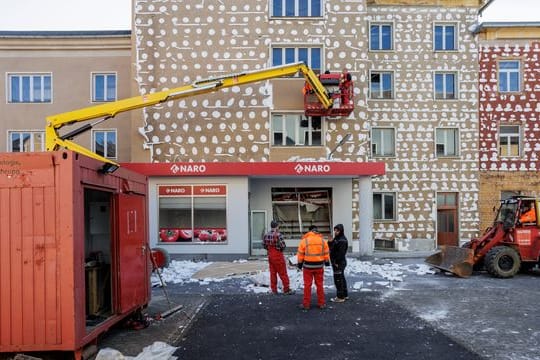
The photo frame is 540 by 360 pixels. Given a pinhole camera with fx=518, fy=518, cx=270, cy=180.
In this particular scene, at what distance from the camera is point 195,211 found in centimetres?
2047

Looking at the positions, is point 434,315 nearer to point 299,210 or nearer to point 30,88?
point 299,210

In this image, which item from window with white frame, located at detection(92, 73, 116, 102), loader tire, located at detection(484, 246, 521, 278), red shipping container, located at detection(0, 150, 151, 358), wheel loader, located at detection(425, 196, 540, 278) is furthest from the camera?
window with white frame, located at detection(92, 73, 116, 102)

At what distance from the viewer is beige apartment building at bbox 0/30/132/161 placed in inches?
999

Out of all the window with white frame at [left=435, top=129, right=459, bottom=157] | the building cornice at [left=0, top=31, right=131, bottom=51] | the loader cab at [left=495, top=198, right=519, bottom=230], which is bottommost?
the loader cab at [left=495, top=198, right=519, bottom=230]

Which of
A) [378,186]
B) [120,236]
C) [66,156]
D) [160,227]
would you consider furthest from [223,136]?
[66,156]

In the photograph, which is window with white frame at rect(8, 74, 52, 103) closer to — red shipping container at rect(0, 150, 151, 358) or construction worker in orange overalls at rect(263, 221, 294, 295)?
construction worker in orange overalls at rect(263, 221, 294, 295)

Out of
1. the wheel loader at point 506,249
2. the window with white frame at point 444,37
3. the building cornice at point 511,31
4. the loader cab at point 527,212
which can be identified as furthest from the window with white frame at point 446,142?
the loader cab at point 527,212

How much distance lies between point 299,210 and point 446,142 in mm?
9355

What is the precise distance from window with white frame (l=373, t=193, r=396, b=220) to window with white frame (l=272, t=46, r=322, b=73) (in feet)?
26.5

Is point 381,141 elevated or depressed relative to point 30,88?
depressed

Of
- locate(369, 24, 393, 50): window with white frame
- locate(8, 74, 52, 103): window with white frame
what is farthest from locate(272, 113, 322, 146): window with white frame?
locate(8, 74, 52, 103): window with white frame

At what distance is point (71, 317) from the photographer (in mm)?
6590

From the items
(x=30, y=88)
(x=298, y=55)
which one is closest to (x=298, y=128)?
(x=298, y=55)

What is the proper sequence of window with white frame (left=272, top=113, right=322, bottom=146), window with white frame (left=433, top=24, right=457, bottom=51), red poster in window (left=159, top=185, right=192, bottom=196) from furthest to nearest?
window with white frame (left=433, top=24, right=457, bottom=51), window with white frame (left=272, top=113, right=322, bottom=146), red poster in window (left=159, top=185, right=192, bottom=196)
